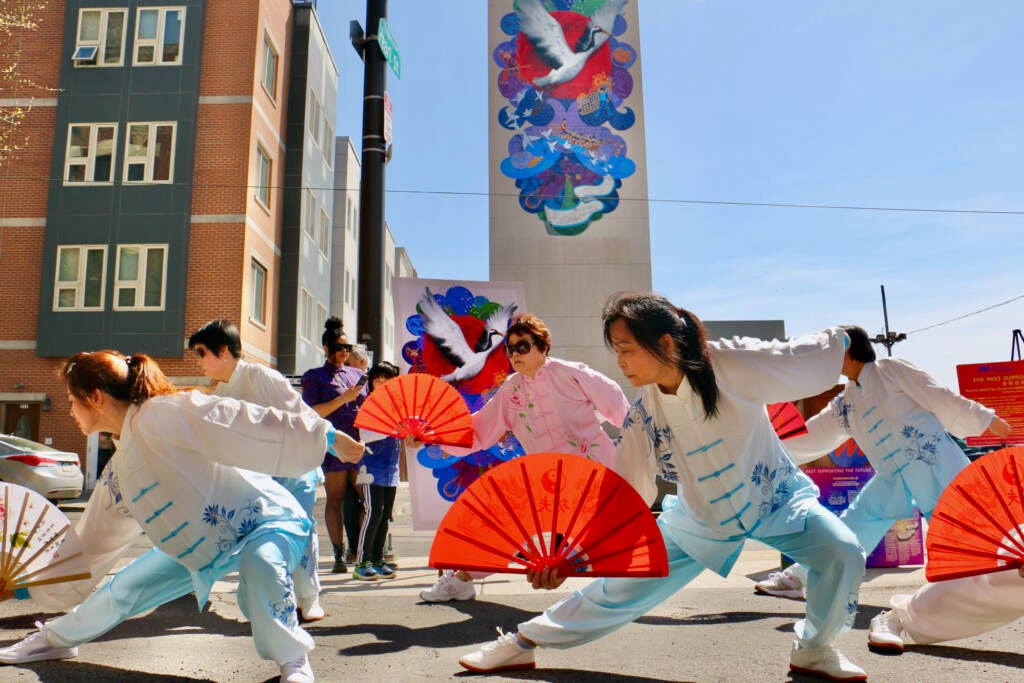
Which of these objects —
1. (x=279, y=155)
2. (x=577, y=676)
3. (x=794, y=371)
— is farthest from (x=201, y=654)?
(x=279, y=155)

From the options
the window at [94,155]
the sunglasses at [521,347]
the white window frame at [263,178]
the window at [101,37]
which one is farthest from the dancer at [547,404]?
the window at [101,37]

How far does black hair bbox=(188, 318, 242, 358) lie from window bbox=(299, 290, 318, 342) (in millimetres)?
17075

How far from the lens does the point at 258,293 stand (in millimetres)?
19016

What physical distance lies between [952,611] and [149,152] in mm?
18630

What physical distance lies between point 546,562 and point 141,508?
1467 mm

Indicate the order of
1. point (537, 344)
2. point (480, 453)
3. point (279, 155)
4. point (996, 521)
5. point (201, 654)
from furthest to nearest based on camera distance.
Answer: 1. point (279, 155)
2. point (480, 453)
3. point (537, 344)
4. point (201, 654)
5. point (996, 521)

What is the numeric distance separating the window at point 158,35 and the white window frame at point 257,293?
5.03 m

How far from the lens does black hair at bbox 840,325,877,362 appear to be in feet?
13.1

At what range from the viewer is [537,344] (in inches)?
174

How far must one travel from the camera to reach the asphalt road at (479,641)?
2.91 meters

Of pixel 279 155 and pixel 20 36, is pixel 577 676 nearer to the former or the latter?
pixel 279 155

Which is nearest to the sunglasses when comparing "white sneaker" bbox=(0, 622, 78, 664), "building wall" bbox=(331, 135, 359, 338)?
"white sneaker" bbox=(0, 622, 78, 664)

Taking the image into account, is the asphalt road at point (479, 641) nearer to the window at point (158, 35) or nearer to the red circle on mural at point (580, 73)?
the window at point (158, 35)

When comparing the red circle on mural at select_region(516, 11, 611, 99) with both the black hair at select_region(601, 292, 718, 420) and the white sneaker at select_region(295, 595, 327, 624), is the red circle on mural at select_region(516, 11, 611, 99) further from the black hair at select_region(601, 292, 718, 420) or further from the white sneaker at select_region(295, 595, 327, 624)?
the black hair at select_region(601, 292, 718, 420)
